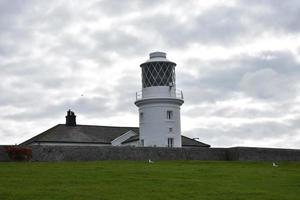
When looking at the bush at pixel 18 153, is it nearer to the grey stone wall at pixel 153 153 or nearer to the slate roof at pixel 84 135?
the grey stone wall at pixel 153 153

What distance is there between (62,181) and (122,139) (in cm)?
3225

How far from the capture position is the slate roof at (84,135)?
48.6m

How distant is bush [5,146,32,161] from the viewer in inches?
1188

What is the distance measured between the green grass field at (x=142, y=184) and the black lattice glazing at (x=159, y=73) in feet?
50.4

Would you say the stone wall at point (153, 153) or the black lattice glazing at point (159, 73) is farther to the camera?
the black lattice glazing at point (159, 73)

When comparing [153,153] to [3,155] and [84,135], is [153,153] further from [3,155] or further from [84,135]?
[84,135]

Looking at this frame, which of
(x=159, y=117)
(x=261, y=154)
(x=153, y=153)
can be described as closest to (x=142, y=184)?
(x=153, y=153)

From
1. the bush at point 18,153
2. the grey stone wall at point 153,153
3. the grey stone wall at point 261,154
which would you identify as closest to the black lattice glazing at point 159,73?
the grey stone wall at point 153,153

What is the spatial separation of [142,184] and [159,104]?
2017cm

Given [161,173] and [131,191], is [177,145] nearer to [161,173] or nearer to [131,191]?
[161,173]

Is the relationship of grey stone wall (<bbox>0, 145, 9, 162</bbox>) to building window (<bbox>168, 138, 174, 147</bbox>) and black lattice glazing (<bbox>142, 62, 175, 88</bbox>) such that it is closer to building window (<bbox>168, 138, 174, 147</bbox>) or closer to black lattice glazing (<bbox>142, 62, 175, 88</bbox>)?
building window (<bbox>168, 138, 174, 147</bbox>)

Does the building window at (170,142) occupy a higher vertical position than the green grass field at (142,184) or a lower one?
higher

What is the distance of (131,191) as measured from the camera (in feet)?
58.9

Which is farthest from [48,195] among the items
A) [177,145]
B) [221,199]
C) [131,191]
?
[177,145]
